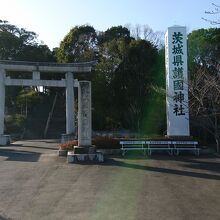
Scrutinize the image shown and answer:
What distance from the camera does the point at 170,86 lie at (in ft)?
73.7

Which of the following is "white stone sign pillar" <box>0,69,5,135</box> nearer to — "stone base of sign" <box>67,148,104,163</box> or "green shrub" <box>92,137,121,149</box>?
"green shrub" <box>92,137,121,149</box>

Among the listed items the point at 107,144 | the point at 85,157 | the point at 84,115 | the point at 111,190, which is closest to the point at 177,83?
the point at 107,144

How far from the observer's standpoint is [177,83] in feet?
73.2

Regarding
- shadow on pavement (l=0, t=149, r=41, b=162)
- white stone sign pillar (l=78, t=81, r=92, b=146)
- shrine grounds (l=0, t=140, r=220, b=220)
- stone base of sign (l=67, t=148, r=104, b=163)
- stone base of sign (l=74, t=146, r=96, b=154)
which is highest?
white stone sign pillar (l=78, t=81, r=92, b=146)

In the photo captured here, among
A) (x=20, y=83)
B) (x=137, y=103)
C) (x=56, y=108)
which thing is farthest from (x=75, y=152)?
(x=56, y=108)

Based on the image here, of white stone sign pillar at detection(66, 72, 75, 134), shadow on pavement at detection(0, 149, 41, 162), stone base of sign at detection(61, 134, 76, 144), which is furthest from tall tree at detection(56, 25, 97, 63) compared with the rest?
shadow on pavement at detection(0, 149, 41, 162)

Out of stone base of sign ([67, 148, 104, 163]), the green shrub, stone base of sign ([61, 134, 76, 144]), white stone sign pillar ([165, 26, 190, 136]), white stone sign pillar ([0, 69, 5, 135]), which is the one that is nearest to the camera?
stone base of sign ([67, 148, 104, 163])

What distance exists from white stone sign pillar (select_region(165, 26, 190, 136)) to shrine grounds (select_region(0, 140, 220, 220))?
531 cm

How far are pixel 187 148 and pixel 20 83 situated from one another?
46.1 feet

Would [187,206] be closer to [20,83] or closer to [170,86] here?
[170,86]

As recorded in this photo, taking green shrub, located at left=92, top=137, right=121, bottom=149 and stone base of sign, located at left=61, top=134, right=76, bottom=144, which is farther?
stone base of sign, located at left=61, top=134, right=76, bottom=144

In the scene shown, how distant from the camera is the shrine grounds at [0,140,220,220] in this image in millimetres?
8461

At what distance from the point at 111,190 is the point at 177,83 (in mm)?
12444

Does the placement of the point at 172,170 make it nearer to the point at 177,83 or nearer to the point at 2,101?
the point at 177,83
